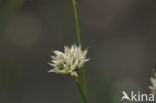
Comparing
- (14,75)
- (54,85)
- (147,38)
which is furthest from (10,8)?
(147,38)

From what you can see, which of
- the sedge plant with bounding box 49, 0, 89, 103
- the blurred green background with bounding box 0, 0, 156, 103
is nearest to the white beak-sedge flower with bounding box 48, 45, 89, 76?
the sedge plant with bounding box 49, 0, 89, 103

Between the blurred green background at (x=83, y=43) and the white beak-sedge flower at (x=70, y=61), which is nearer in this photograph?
the white beak-sedge flower at (x=70, y=61)

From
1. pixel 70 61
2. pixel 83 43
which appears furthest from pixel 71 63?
pixel 83 43

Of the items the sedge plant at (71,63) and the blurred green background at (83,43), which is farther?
the blurred green background at (83,43)

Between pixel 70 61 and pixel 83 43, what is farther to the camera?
pixel 83 43

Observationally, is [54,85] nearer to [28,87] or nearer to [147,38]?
[28,87]

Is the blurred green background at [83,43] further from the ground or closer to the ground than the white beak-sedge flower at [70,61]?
further from the ground

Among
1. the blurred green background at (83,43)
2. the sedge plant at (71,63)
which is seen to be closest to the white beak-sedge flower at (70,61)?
the sedge plant at (71,63)

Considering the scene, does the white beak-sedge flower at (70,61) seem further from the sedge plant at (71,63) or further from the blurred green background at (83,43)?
the blurred green background at (83,43)

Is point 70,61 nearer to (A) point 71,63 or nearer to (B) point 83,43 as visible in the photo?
(A) point 71,63

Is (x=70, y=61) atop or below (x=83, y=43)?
below
